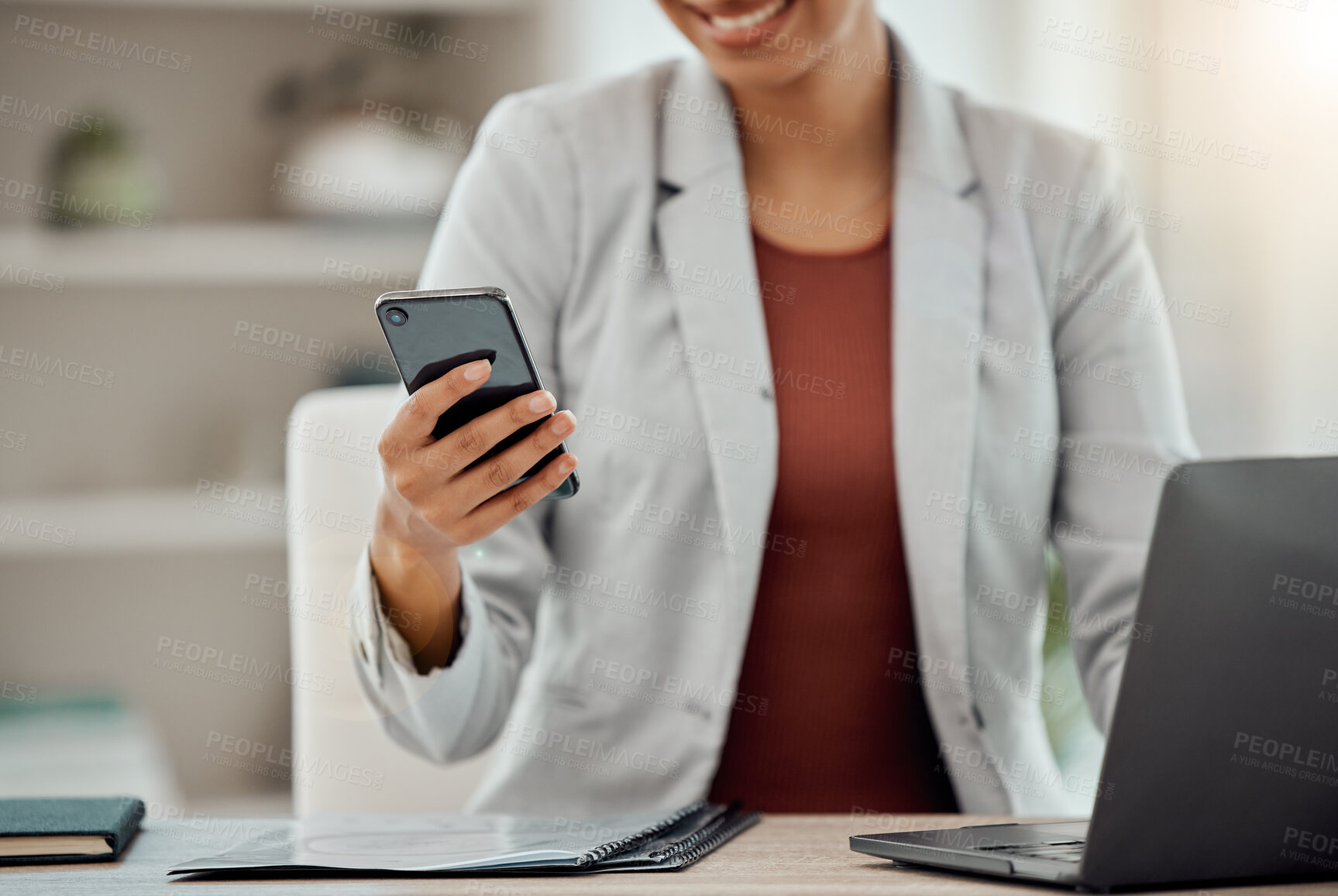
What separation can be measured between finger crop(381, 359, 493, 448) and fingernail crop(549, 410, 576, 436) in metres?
0.05

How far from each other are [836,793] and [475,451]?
0.59m

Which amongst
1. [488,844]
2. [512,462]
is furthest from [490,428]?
[488,844]

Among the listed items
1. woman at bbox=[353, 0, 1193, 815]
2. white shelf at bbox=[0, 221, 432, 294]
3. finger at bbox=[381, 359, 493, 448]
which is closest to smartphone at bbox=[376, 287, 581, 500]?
finger at bbox=[381, 359, 493, 448]

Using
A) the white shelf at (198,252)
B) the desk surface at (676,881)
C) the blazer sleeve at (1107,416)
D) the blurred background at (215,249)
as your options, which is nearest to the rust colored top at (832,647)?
the blazer sleeve at (1107,416)

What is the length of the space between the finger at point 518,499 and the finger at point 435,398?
77 mm

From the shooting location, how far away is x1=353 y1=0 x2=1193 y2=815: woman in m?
1.13

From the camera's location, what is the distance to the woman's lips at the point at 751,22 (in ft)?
3.71

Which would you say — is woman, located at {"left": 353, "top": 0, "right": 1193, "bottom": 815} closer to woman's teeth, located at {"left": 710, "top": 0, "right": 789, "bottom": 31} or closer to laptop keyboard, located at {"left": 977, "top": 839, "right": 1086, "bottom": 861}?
woman's teeth, located at {"left": 710, "top": 0, "right": 789, "bottom": 31}

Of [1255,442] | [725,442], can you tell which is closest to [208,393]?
[725,442]

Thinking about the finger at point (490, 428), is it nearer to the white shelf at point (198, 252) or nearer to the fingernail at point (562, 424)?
the fingernail at point (562, 424)

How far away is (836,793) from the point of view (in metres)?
1.17

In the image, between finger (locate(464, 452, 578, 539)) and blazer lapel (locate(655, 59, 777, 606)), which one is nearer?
finger (locate(464, 452, 578, 539))

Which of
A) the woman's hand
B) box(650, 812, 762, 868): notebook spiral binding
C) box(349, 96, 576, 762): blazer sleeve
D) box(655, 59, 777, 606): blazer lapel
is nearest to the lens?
box(650, 812, 762, 868): notebook spiral binding

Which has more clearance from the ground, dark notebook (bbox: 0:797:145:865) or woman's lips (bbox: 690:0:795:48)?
woman's lips (bbox: 690:0:795:48)
